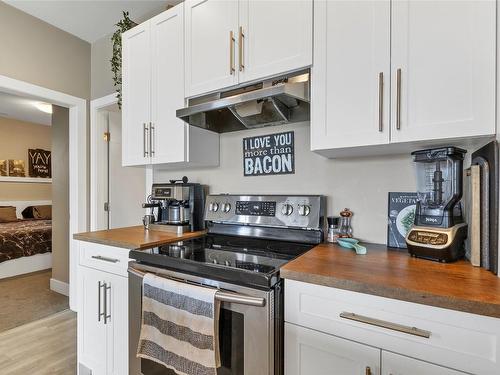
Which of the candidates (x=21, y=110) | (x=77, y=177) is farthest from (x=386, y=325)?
(x=21, y=110)

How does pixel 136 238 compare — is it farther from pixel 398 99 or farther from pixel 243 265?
pixel 398 99

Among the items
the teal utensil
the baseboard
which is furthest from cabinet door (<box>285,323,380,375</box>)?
the baseboard

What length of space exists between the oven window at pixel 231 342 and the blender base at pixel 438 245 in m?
0.75

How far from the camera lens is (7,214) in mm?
4906

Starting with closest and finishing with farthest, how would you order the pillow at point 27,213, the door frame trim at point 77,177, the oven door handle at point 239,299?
the oven door handle at point 239,299 → the door frame trim at point 77,177 → the pillow at point 27,213

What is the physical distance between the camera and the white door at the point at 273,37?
1.25 metres

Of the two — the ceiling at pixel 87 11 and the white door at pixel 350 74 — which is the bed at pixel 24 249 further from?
the white door at pixel 350 74

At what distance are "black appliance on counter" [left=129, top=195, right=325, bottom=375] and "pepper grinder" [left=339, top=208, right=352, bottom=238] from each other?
11 cm

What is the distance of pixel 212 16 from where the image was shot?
151 cm

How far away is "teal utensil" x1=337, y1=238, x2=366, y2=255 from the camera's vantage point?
1.19m

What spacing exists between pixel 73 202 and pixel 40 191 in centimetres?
396

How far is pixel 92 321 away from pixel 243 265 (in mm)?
1134

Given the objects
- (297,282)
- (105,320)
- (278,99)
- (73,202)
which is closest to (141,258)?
(105,320)

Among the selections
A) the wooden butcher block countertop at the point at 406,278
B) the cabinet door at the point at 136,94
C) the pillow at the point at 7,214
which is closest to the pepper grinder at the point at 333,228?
the wooden butcher block countertop at the point at 406,278
